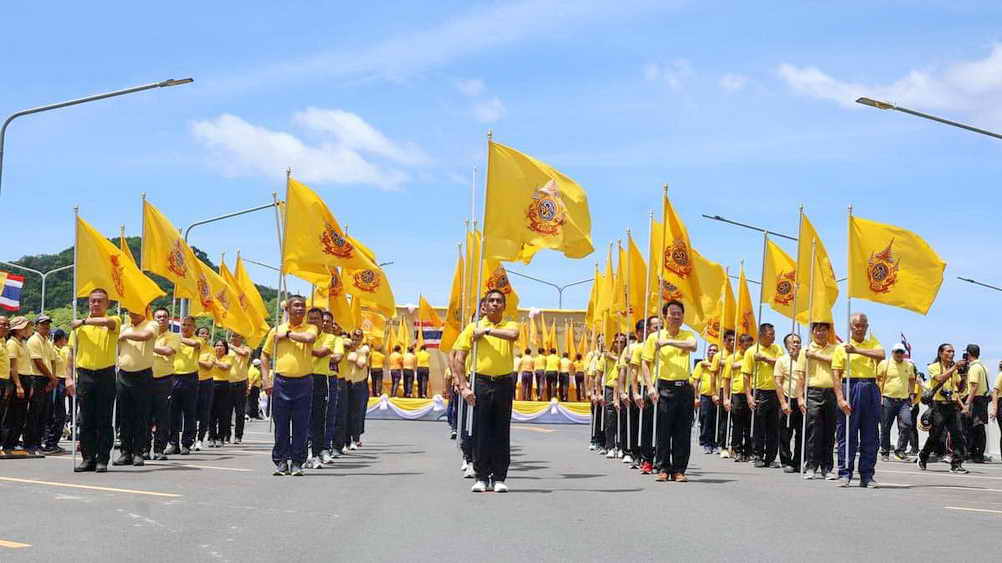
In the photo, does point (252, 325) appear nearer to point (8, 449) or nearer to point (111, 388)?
point (8, 449)

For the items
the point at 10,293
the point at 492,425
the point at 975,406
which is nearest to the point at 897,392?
the point at 975,406

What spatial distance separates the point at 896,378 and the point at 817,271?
4.05 m

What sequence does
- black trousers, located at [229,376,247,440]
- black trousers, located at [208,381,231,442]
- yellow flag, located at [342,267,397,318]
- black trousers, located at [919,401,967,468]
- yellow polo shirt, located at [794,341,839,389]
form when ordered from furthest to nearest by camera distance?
black trousers, located at [229,376,247,440] < black trousers, located at [208,381,231,442] < yellow flag, located at [342,267,397,318] < black trousers, located at [919,401,967,468] < yellow polo shirt, located at [794,341,839,389]

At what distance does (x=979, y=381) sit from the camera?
2050 centimetres

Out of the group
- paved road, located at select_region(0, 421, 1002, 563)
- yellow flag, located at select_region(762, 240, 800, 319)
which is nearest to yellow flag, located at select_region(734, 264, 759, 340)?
yellow flag, located at select_region(762, 240, 800, 319)

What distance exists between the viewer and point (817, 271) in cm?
1752

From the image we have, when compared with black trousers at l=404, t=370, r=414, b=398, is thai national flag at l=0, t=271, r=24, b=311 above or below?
above

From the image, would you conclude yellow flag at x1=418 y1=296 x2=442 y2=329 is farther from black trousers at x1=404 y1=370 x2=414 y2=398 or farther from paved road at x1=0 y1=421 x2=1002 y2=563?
paved road at x1=0 y1=421 x2=1002 y2=563

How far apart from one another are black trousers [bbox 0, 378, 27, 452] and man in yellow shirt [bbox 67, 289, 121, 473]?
3270mm

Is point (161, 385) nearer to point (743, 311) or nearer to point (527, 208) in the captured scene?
point (527, 208)

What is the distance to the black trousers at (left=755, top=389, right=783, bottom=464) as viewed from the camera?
18797 millimetres

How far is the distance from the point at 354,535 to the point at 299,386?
19.4ft

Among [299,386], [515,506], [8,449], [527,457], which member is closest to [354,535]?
[515,506]

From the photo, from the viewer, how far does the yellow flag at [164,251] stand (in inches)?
706
